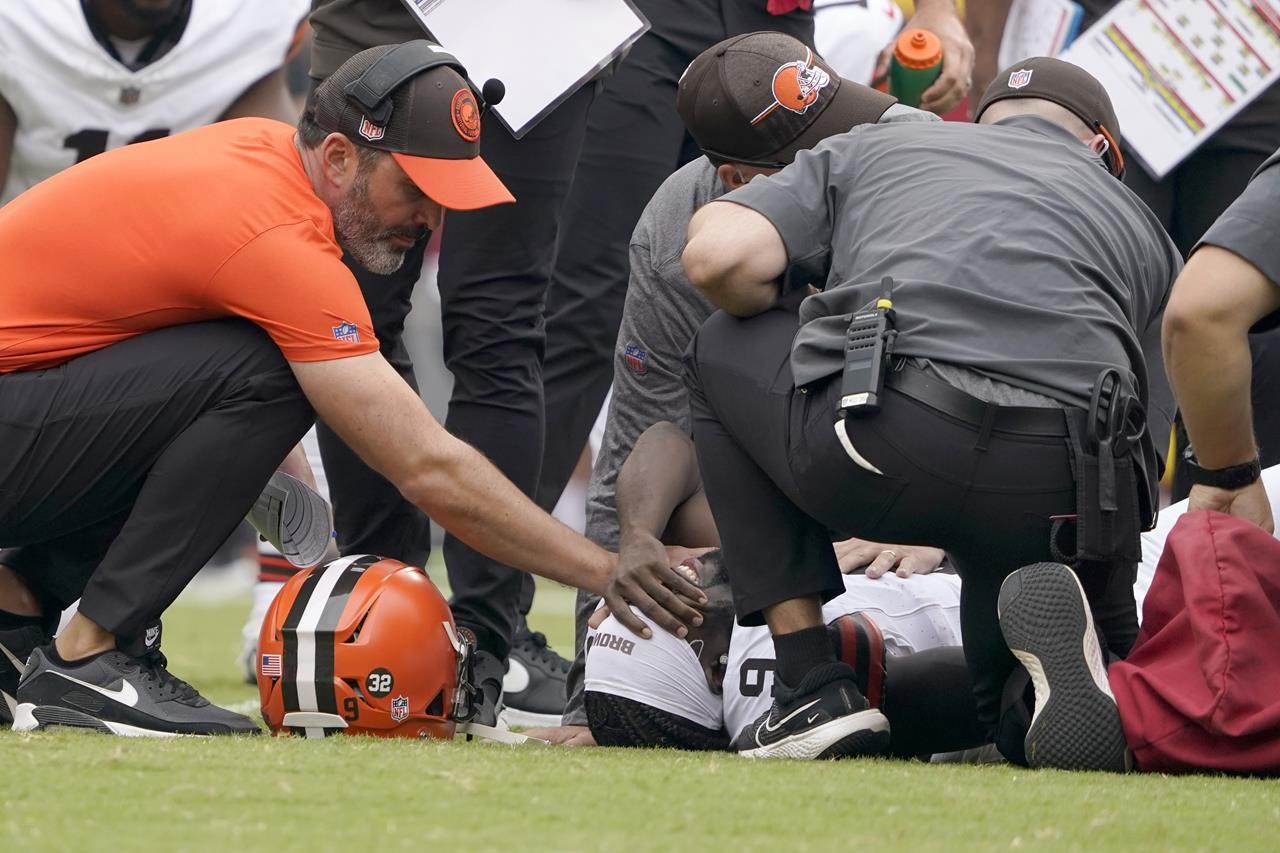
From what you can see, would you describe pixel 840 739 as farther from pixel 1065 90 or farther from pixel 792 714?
pixel 1065 90

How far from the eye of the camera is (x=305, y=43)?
18.8 ft

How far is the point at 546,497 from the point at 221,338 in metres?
1.06

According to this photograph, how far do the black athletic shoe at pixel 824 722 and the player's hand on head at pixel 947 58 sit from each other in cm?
196

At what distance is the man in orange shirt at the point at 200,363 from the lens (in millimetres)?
3230

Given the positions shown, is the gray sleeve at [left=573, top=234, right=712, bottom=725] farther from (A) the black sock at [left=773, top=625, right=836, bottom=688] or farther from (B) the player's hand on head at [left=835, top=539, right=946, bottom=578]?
(A) the black sock at [left=773, top=625, right=836, bottom=688]

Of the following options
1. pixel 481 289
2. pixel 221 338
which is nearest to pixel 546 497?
pixel 481 289

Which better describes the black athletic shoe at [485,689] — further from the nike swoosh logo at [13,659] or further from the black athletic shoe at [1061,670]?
the black athletic shoe at [1061,670]

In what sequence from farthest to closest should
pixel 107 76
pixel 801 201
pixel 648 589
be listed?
1. pixel 107 76
2. pixel 648 589
3. pixel 801 201

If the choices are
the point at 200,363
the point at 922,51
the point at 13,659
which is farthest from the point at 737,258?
the point at 922,51

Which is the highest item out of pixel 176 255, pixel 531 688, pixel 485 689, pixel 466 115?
pixel 466 115

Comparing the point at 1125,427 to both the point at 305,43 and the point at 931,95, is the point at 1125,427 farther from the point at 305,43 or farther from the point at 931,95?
the point at 305,43

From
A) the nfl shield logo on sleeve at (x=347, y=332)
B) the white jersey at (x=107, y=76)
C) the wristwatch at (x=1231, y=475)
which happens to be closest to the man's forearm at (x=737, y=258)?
the nfl shield logo on sleeve at (x=347, y=332)

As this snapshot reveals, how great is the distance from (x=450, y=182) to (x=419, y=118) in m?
0.12

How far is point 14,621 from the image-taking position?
143 inches
